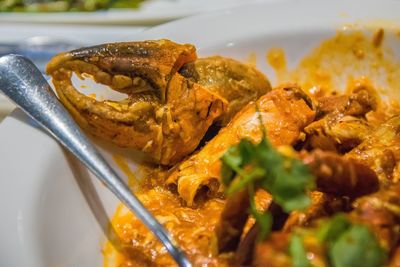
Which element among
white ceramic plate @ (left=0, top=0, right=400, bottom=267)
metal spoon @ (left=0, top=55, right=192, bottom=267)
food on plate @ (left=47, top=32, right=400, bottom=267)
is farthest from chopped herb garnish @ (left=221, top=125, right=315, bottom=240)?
white ceramic plate @ (left=0, top=0, right=400, bottom=267)

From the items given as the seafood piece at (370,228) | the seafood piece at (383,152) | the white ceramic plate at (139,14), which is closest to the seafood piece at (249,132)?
the seafood piece at (383,152)

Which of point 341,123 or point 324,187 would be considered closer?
point 324,187

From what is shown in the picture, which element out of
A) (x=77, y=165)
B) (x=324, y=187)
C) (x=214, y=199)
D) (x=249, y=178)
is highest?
(x=249, y=178)

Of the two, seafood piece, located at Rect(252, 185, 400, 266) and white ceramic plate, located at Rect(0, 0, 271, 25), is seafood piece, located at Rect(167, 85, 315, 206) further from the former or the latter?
white ceramic plate, located at Rect(0, 0, 271, 25)

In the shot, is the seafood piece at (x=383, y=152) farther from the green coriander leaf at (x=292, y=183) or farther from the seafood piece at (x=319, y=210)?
the green coriander leaf at (x=292, y=183)

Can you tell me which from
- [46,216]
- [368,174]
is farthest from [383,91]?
[46,216]

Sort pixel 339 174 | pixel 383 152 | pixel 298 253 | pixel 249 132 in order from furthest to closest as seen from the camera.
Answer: pixel 249 132, pixel 383 152, pixel 339 174, pixel 298 253

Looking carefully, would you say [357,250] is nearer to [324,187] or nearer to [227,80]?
[324,187]

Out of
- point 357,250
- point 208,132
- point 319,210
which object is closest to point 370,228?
point 357,250

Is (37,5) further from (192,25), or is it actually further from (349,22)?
(349,22)
